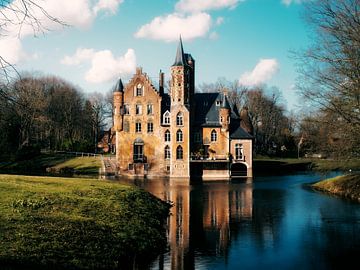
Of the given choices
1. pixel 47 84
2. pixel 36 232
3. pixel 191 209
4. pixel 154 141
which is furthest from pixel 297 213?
pixel 47 84

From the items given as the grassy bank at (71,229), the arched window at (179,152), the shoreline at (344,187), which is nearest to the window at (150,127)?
the arched window at (179,152)

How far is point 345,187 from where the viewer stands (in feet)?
105

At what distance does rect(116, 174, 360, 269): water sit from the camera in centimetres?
1440

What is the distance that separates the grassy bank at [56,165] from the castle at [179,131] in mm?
4453

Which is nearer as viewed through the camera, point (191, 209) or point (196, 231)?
point (196, 231)

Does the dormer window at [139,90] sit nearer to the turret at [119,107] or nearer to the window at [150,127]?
the turret at [119,107]

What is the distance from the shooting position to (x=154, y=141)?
49750mm

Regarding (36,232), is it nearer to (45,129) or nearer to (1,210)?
(1,210)

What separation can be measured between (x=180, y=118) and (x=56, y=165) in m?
18.3

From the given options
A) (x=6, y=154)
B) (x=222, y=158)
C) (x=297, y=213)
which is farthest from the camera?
(x=6, y=154)

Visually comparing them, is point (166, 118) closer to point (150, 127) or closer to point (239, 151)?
point (150, 127)

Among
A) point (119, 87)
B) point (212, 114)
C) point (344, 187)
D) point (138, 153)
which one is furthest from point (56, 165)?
point (344, 187)

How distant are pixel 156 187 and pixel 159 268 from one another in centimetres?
2354

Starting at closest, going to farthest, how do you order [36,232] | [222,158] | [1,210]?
[36,232] → [1,210] → [222,158]
